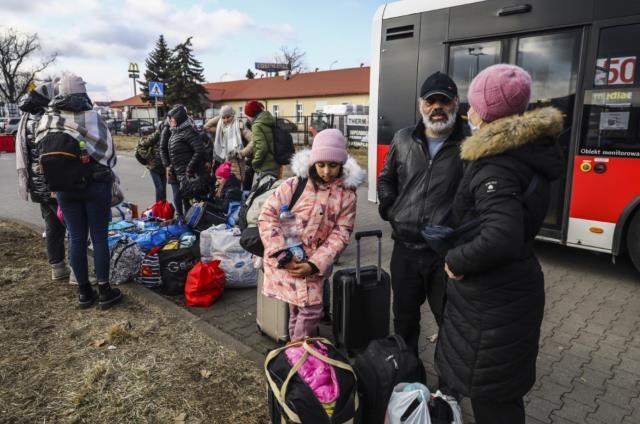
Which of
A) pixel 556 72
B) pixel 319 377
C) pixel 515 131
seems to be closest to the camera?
pixel 515 131

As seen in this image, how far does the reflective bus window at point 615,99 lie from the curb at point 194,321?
13.0 feet

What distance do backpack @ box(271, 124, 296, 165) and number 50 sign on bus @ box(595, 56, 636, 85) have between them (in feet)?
11.5

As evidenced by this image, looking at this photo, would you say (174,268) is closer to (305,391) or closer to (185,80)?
(305,391)

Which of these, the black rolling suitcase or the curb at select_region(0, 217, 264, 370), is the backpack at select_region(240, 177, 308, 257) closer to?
the black rolling suitcase

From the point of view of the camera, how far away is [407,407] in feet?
6.83

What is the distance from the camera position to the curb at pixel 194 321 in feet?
10.9

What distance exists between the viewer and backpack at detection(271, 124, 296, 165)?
19.0ft

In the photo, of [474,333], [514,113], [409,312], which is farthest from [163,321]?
[514,113]

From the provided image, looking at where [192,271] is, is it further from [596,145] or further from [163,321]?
[596,145]

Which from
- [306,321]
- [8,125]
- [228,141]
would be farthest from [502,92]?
[8,125]

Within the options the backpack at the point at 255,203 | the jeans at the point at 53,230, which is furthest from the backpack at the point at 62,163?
the backpack at the point at 255,203

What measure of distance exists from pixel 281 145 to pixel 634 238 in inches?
162

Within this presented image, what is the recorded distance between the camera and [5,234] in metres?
6.59

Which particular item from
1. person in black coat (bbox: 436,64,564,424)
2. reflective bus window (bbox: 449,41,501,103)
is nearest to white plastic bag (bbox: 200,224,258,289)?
person in black coat (bbox: 436,64,564,424)
